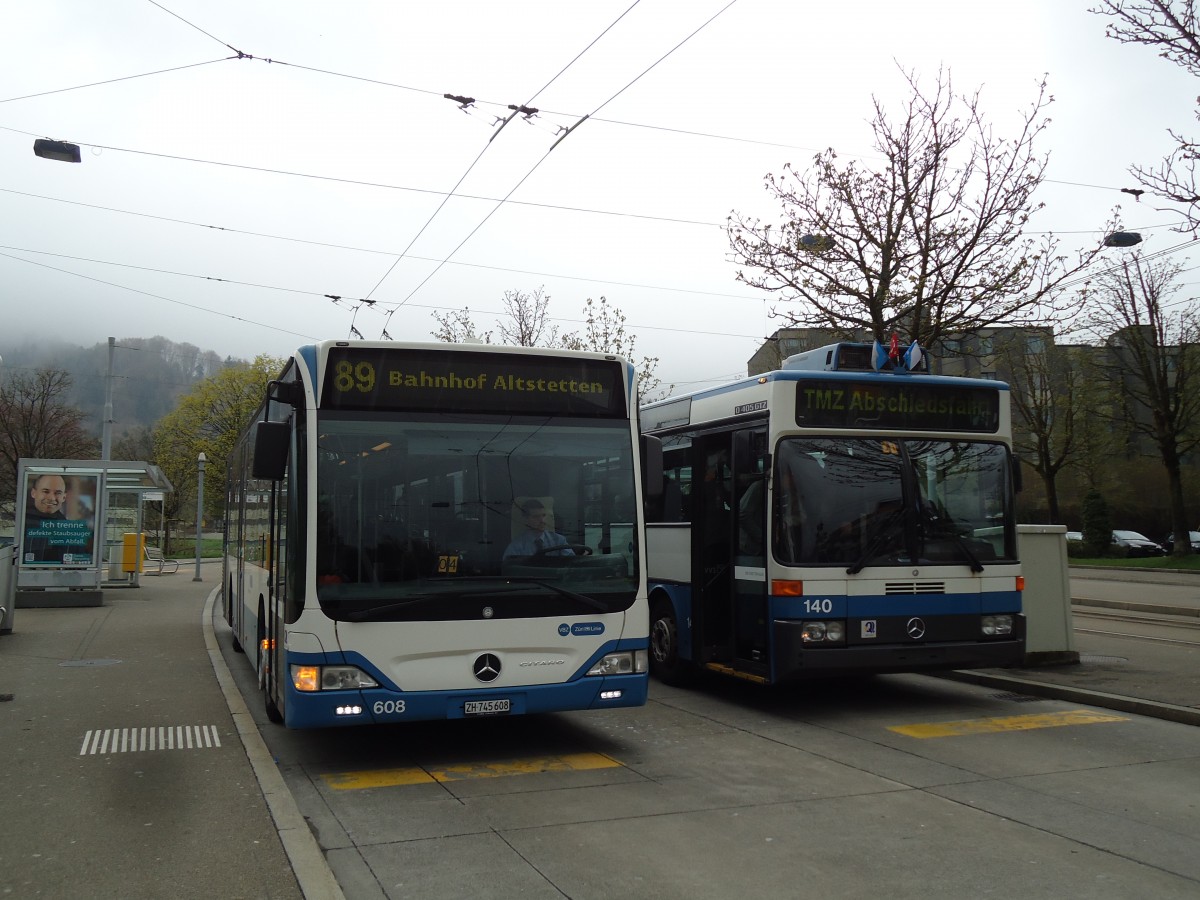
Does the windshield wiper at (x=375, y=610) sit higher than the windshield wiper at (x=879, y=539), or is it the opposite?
the windshield wiper at (x=879, y=539)

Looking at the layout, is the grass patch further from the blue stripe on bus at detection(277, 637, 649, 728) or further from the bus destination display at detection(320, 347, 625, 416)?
the blue stripe on bus at detection(277, 637, 649, 728)

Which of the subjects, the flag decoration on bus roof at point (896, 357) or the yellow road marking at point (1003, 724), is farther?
the flag decoration on bus roof at point (896, 357)

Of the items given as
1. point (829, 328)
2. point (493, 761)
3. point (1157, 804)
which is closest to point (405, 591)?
point (493, 761)

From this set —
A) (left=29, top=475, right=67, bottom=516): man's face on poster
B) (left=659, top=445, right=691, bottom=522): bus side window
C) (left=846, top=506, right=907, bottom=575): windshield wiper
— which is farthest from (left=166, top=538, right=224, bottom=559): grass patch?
(left=846, top=506, right=907, bottom=575): windshield wiper

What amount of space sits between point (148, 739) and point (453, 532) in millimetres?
3298

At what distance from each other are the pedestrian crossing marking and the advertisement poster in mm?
14450

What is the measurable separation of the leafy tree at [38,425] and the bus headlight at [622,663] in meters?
43.4

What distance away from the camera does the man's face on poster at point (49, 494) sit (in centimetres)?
2156

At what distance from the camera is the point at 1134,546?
145ft

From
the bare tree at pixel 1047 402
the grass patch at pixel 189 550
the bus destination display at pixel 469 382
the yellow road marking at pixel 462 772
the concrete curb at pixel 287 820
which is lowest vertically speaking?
the yellow road marking at pixel 462 772

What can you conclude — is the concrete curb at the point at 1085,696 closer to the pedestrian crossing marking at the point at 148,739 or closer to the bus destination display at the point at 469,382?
the bus destination display at the point at 469,382

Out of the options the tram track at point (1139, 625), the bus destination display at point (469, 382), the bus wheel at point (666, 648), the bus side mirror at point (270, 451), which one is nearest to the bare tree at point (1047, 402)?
the tram track at point (1139, 625)

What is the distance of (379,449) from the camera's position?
732 cm

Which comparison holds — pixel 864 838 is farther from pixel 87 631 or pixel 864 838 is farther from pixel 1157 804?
pixel 87 631
